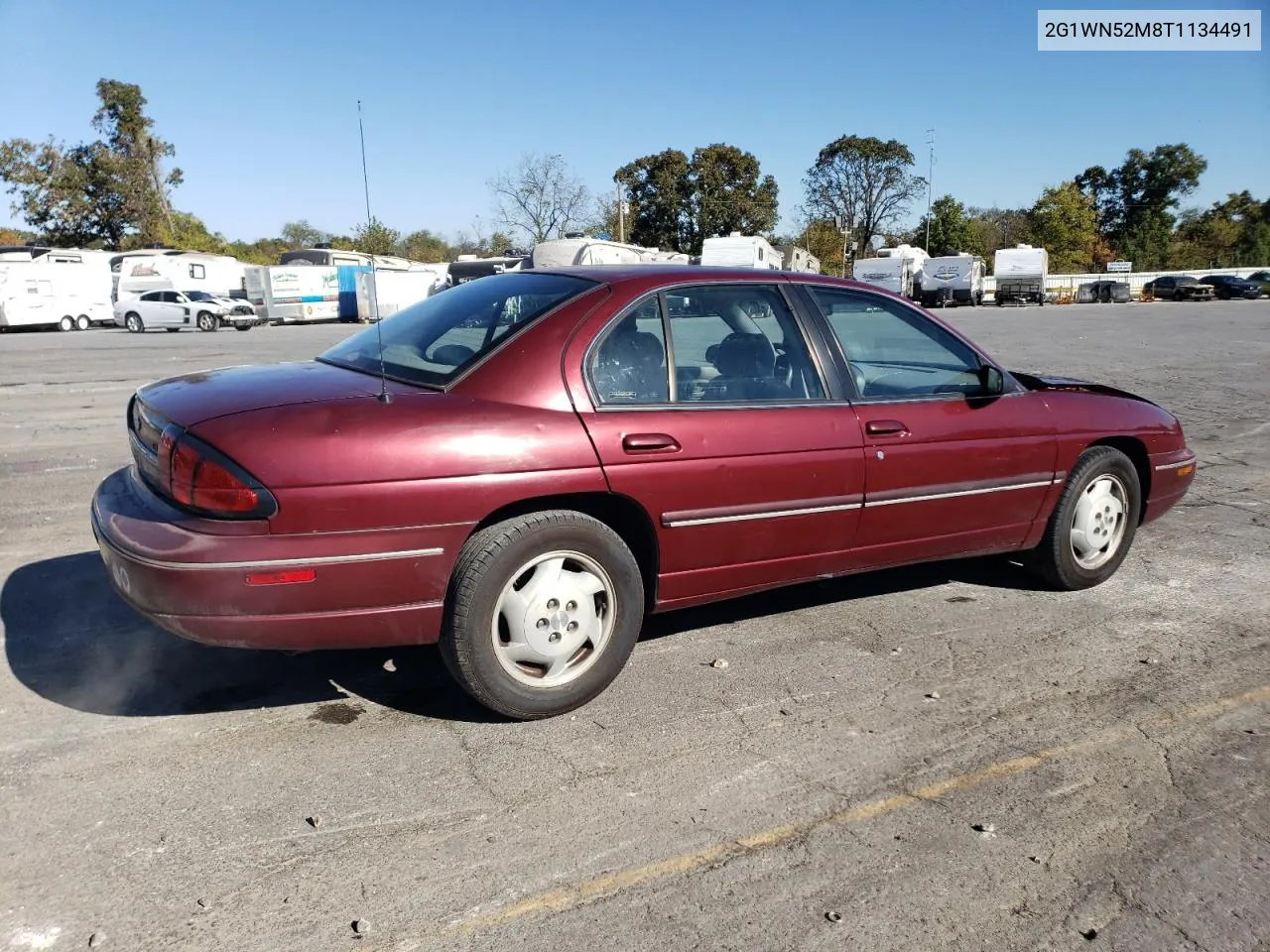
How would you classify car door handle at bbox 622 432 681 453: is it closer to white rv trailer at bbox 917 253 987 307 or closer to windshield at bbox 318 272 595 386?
windshield at bbox 318 272 595 386

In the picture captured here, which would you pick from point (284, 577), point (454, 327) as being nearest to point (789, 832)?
point (284, 577)

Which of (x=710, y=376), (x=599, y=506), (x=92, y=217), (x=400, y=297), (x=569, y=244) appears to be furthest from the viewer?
(x=92, y=217)

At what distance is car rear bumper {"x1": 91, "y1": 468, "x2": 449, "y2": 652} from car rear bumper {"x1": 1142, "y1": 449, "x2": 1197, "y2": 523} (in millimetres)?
3826

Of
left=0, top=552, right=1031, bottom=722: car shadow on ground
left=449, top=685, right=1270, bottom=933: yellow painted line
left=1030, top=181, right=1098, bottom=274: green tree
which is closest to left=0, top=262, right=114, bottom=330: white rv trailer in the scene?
left=0, top=552, right=1031, bottom=722: car shadow on ground

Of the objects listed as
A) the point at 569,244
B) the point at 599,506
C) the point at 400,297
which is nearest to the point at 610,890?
the point at 599,506

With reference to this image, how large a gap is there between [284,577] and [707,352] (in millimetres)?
1759

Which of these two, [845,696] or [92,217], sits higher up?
[92,217]

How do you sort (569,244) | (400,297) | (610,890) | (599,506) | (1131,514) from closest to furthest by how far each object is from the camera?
(610,890) < (599,506) < (1131,514) < (569,244) < (400,297)

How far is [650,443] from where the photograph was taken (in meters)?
3.41

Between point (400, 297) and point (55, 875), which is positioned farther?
point (400, 297)

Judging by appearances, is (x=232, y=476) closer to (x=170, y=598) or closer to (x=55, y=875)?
(x=170, y=598)

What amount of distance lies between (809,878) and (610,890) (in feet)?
1.71

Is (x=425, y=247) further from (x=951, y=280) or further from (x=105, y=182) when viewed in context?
(x=951, y=280)

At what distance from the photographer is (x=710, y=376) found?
3.71m
